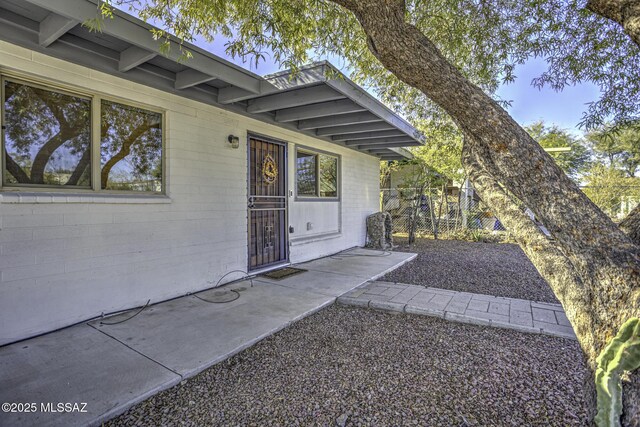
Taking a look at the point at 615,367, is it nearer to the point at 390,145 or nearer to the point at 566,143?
the point at 390,145

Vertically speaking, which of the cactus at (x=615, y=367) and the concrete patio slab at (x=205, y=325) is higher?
the cactus at (x=615, y=367)

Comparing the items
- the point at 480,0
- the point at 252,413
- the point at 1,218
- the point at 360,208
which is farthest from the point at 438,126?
the point at 1,218

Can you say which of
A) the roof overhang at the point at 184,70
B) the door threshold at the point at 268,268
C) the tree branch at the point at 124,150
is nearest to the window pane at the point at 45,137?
the tree branch at the point at 124,150

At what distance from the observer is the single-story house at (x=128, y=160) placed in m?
2.74

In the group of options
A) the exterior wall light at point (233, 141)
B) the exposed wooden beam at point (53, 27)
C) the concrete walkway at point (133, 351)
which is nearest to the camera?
the concrete walkway at point (133, 351)

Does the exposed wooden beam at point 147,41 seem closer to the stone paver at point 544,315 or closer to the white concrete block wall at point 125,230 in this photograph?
the white concrete block wall at point 125,230

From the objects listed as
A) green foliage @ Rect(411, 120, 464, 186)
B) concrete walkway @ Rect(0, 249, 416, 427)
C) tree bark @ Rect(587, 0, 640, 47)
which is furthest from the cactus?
green foliage @ Rect(411, 120, 464, 186)

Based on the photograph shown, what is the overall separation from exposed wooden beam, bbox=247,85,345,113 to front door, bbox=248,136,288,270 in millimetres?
596

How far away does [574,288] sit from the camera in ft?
5.04

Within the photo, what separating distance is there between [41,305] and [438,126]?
5.58m

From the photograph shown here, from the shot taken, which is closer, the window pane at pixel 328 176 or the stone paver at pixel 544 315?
the stone paver at pixel 544 315

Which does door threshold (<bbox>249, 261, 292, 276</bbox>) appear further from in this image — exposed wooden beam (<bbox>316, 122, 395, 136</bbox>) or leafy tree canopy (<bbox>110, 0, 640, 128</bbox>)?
leafy tree canopy (<bbox>110, 0, 640, 128</bbox>)

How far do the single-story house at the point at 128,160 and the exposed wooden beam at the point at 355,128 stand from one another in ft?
0.36

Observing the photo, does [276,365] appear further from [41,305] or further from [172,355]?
[41,305]
